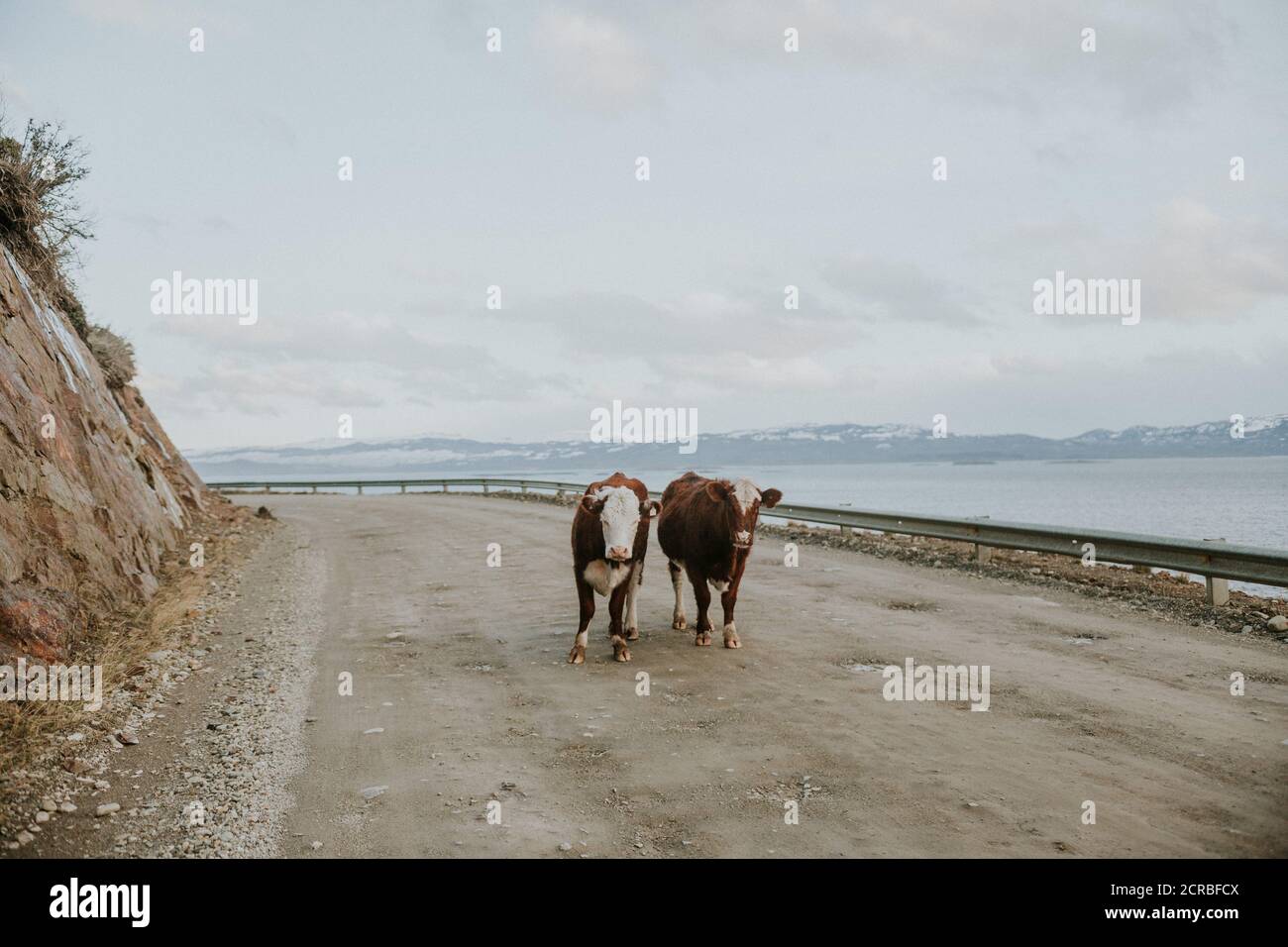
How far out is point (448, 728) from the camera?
712cm

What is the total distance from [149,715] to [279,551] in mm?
13281

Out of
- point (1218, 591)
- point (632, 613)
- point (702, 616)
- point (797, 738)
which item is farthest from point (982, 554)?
point (797, 738)

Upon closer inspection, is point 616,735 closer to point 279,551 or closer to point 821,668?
point 821,668

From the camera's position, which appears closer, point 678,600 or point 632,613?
point 632,613

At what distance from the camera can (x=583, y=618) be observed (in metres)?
9.65

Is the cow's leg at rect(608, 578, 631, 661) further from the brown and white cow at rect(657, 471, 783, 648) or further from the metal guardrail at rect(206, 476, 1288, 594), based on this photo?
the metal guardrail at rect(206, 476, 1288, 594)

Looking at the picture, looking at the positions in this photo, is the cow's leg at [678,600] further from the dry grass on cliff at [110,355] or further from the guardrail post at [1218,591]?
the dry grass on cliff at [110,355]

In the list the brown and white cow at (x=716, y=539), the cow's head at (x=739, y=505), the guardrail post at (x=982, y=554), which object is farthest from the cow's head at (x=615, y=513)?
the guardrail post at (x=982, y=554)

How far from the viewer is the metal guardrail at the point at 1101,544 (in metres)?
10.6

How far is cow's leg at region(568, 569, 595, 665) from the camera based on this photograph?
9.27m

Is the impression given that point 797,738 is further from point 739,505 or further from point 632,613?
point 632,613

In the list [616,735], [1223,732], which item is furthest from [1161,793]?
[616,735]

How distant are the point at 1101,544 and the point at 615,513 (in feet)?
25.1

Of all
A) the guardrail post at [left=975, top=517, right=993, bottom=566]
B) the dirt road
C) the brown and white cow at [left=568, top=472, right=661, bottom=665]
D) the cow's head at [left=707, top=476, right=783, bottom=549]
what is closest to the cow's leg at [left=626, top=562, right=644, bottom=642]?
the brown and white cow at [left=568, top=472, right=661, bottom=665]
